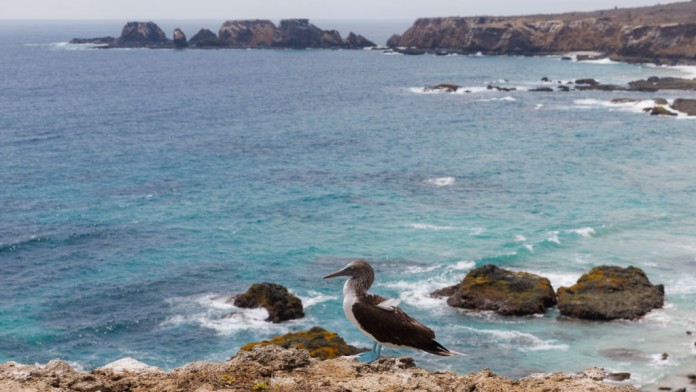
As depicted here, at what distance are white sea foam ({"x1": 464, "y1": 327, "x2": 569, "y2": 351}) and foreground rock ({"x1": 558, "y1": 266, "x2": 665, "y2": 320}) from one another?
3504mm

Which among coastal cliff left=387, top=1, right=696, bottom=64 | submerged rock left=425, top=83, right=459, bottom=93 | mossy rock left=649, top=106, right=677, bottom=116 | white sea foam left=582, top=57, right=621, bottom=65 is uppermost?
coastal cliff left=387, top=1, right=696, bottom=64

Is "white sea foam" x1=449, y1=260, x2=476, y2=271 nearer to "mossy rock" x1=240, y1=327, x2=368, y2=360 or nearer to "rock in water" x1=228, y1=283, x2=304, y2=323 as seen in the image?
"rock in water" x1=228, y1=283, x2=304, y2=323

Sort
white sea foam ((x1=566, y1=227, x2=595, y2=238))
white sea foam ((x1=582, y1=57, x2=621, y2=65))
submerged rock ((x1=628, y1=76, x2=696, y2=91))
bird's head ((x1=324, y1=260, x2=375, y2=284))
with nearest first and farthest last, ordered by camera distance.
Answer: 1. bird's head ((x1=324, y1=260, x2=375, y2=284))
2. white sea foam ((x1=566, y1=227, x2=595, y2=238))
3. submerged rock ((x1=628, y1=76, x2=696, y2=91))
4. white sea foam ((x1=582, y1=57, x2=621, y2=65))

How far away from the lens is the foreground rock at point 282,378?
1141 cm

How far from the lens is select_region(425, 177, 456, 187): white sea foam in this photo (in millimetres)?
64250

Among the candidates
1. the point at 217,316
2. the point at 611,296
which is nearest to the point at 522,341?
the point at 611,296

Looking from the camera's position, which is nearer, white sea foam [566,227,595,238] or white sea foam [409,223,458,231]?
white sea foam [566,227,595,238]

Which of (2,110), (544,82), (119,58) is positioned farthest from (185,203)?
(119,58)

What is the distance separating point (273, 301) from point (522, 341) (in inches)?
499

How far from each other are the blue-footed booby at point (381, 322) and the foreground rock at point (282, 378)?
34 cm

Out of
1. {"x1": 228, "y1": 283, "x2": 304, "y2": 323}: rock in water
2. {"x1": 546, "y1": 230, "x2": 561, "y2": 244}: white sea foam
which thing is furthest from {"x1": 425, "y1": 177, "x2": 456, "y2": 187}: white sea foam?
{"x1": 228, "y1": 283, "x2": 304, "y2": 323}: rock in water

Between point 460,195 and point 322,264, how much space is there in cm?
1849

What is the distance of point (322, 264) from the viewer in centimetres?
4616

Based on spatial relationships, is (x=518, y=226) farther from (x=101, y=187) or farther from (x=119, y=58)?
(x=119, y=58)
